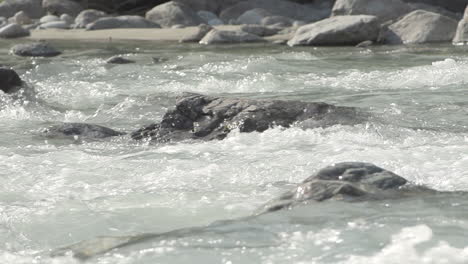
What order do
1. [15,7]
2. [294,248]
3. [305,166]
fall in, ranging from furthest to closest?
[15,7]
[305,166]
[294,248]

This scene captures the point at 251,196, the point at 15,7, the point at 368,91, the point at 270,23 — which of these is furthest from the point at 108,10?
the point at 251,196

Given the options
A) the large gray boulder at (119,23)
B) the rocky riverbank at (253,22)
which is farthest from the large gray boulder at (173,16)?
the large gray boulder at (119,23)

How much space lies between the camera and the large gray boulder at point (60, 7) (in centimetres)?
2833

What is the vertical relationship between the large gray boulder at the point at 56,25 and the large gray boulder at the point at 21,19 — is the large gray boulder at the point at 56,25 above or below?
below

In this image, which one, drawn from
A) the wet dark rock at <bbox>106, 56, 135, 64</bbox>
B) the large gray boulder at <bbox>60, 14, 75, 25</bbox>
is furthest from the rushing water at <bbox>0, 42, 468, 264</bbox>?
the large gray boulder at <bbox>60, 14, 75, 25</bbox>

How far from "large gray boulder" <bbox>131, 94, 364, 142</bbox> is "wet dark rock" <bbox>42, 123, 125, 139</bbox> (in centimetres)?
31

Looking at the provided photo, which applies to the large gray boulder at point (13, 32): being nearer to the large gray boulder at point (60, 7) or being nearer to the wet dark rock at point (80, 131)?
the large gray boulder at point (60, 7)

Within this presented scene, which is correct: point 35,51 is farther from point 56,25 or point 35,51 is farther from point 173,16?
point 56,25

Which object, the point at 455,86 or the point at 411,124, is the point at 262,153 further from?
the point at 455,86

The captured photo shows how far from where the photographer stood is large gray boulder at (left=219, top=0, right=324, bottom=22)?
26125mm

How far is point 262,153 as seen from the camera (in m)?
6.57

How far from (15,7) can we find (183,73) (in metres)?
17.6

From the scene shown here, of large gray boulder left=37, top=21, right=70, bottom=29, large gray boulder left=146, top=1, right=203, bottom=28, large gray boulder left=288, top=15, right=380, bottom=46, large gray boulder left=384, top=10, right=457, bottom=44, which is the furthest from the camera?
large gray boulder left=37, top=21, right=70, bottom=29

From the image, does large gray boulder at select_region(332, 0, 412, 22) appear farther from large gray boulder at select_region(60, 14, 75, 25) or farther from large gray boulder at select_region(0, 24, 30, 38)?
large gray boulder at select_region(60, 14, 75, 25)
